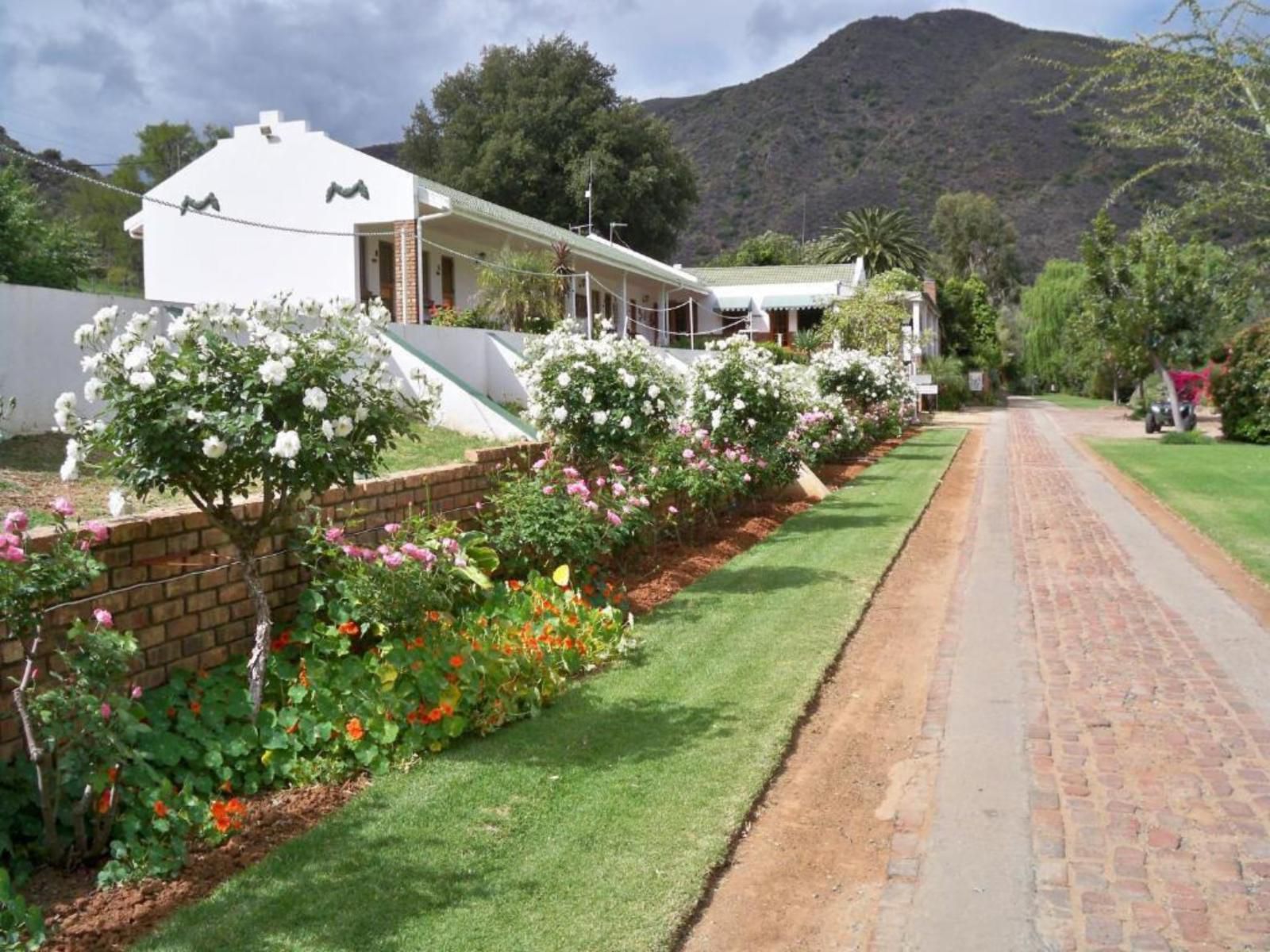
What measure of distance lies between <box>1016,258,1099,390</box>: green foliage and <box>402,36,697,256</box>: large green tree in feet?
89.1

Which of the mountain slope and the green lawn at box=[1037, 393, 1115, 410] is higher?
the mountain slope

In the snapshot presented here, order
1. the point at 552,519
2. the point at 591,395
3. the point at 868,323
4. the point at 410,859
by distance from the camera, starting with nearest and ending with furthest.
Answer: the point at 410,859 < the point at 552,519 < the point at 591,395 < the point at 868,323

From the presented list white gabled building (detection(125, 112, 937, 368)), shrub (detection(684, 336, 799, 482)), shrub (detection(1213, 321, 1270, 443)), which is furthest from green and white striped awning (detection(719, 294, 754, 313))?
shrub (detection(684, 336, 799, 482))

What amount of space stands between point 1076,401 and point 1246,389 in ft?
128

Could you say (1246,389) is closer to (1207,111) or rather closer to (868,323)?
(868,323)

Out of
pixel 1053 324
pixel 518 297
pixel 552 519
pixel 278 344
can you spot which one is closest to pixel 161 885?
pixel 278 344

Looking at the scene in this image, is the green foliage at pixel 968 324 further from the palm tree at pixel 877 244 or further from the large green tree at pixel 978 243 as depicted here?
the large green tree at pixel 978 243

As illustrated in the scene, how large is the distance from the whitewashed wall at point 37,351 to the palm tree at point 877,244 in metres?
57.5

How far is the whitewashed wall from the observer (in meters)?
10.4

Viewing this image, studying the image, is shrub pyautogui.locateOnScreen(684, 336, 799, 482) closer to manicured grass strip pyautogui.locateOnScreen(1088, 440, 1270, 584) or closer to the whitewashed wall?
manicured grass strip pyautogui.locateOnScreen(1088, 440, 1270, 584)

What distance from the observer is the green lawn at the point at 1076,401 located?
194 ft

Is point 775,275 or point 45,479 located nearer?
point 45,479

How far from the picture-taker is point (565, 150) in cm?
5241

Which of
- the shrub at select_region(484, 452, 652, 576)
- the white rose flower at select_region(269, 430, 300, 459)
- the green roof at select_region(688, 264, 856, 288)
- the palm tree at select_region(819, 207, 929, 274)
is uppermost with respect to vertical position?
the palm tree at select_region(819, 207, 929, 274)
